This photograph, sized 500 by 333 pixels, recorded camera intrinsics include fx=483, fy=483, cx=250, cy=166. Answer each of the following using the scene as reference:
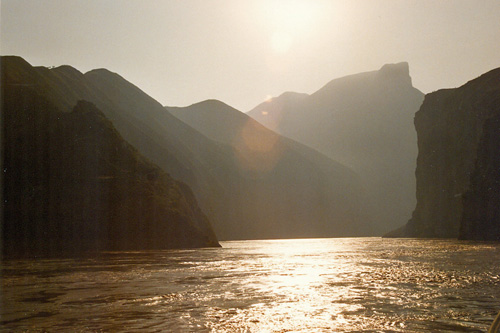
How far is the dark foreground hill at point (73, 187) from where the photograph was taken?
57.6 m

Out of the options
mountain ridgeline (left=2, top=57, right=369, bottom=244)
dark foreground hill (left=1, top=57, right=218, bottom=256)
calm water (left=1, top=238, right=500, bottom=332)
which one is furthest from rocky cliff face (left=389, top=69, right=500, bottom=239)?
calm water (left=1, top=238, right=500, bottom=332)

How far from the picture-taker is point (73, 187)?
204 ft

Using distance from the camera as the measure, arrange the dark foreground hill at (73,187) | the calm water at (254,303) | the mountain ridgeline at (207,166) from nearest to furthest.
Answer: the calm water at (254,303)
the dark foreground hill at (73,187)
the mountain ridgeline at (207,166)

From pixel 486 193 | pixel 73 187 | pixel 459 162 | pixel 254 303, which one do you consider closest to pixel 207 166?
pixel 459 162

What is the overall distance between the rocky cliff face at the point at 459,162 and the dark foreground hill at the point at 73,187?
47.4 m

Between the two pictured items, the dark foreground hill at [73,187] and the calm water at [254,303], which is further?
the dark foreground hill at [73,187]

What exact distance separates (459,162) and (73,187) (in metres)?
87.5

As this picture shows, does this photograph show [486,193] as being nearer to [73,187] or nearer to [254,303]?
[73,187]

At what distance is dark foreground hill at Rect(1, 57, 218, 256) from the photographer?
189 feet

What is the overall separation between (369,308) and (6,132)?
198ft

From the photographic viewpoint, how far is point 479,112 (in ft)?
334

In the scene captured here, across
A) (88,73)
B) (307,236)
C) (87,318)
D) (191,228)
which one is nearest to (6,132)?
(191,228)

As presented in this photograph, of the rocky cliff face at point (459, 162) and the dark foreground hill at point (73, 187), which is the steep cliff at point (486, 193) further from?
the dark foreground hill at point (73, 187)

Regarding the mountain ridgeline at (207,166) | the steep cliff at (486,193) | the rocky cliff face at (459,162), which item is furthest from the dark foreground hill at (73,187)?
the mountain ridgeline at (207,166)
